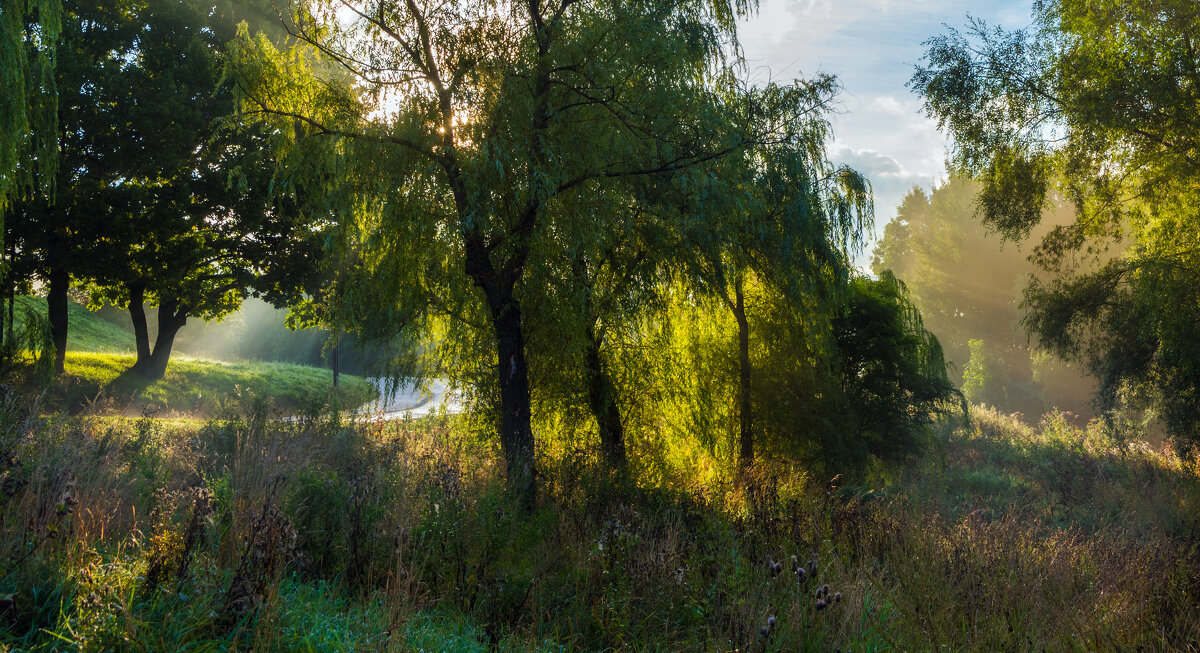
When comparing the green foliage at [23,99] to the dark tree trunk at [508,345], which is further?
the dark tree trunk at [508,345]

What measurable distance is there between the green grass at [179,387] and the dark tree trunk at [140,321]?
0.66 metres

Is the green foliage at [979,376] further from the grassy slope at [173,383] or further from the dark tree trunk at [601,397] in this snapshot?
the grassy slope at [173,383]

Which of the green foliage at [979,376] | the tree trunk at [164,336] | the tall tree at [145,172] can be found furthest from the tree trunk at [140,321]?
the green foliage at [979,376]

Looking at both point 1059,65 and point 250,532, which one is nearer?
point 250,532

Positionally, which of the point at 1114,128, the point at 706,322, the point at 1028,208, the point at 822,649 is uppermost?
the point at 1114,128

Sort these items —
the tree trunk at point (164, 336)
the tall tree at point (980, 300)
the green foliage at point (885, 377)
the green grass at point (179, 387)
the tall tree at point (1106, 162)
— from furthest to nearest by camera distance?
the tall tree at point (980, 300) → the tree trunk at point (164, 336) → the green grass at point (179, 387) → the green foliage at point (885, 377) → the tall tree at point (1106, 162)

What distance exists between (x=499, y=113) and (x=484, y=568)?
5.19m

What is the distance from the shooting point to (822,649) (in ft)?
14.0

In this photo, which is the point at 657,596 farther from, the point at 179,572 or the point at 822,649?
the point at 179,572

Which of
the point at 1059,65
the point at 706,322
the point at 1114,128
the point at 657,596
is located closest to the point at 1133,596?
the point at 657,596

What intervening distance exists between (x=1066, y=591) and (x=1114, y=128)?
1141 cm

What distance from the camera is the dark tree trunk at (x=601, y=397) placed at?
33.3ft

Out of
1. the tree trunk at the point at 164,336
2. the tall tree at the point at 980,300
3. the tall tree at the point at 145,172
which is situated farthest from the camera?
the tall tree at the point at 980,300

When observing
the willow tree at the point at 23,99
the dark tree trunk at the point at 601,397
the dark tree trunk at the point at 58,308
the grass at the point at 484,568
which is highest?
the willow tree at the point at 23,99
